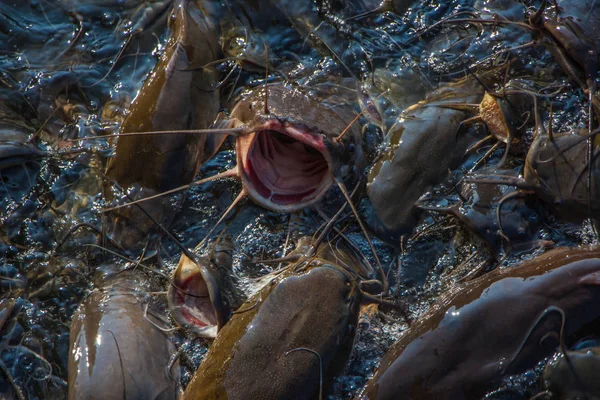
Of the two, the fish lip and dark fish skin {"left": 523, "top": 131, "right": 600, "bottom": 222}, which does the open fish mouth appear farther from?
dark fish skin {"left": 523, "top": 131, "right": 600, "bottom": 222}

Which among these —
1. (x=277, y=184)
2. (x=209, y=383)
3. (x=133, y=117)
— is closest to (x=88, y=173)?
(x=133, y=117)

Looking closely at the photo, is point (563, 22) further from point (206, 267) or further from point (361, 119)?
point (206, 267)

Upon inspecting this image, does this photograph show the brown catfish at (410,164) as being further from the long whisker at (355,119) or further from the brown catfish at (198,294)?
the brown catfish at (198,294)

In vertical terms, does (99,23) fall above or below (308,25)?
above

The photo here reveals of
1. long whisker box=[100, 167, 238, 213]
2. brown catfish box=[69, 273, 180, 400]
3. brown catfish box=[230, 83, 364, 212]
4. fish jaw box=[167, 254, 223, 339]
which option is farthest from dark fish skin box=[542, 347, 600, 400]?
long whisker box=[100, 167, 238, 213]

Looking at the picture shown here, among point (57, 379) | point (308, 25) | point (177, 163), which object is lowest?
point (57, 379)

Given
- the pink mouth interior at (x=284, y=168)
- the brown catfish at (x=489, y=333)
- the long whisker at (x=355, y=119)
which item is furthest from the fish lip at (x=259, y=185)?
the brown catfish at (x=489, y=333)

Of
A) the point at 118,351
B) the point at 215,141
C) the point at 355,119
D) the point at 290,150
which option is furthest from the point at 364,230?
the point at 118,351
